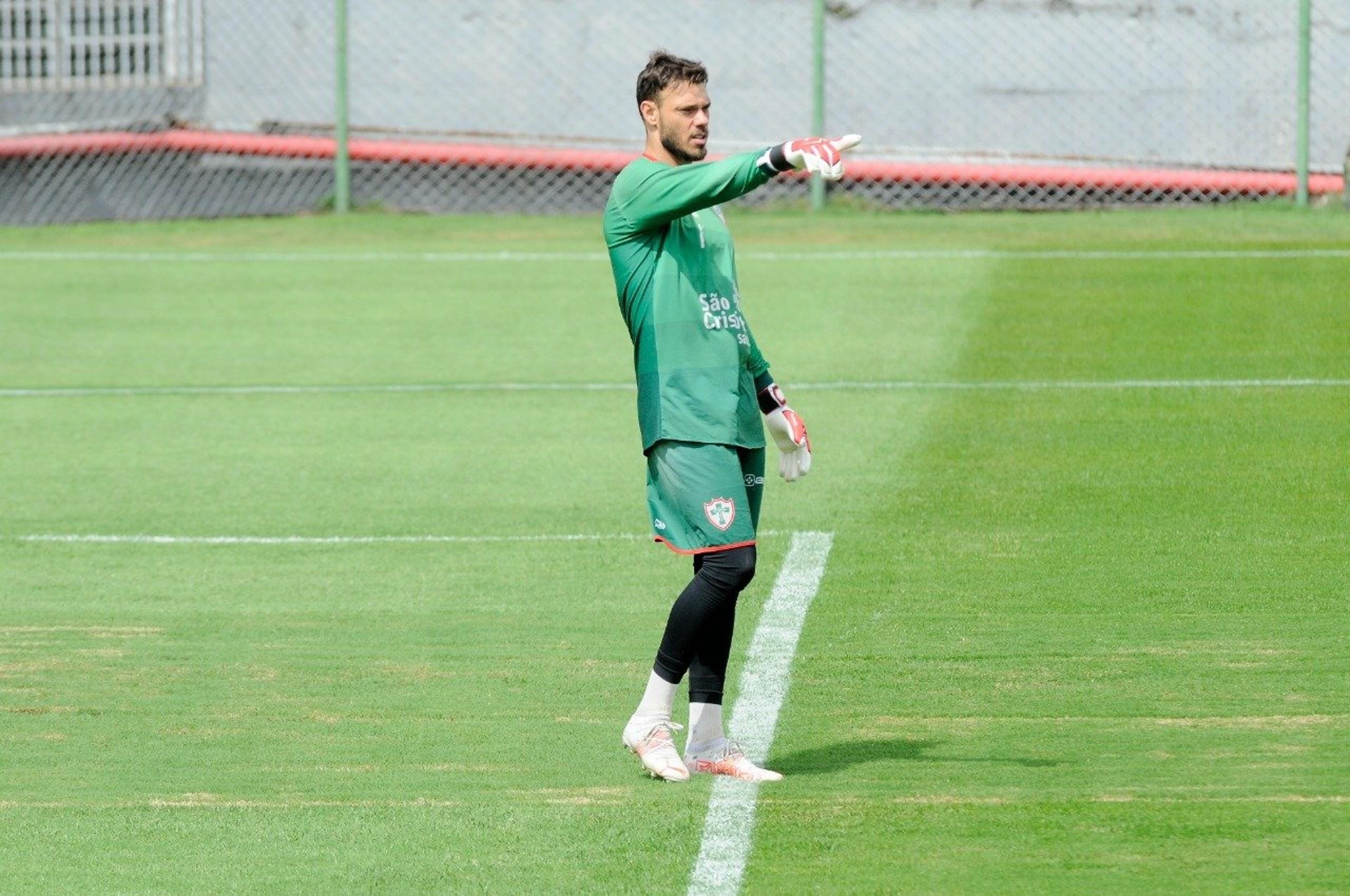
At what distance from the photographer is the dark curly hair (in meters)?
5.78

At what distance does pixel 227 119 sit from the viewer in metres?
19.6

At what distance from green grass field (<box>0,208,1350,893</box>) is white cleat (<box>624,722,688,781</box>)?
5 centimetres

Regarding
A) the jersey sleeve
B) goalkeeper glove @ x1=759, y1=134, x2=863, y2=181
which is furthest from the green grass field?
goalkeeper glove @ x1=759, y1=134, x2=863, y2=181

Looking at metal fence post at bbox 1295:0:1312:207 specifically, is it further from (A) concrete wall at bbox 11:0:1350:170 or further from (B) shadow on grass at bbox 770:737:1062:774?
(B) shadow on grass at bbox 770:737:1062:774

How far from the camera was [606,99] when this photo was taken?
61.8 feet

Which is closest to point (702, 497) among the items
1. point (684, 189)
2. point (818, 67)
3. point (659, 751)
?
point (659, 751)

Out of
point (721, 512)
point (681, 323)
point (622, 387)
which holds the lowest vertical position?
point (622, 387)

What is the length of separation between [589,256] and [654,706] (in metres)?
10.8

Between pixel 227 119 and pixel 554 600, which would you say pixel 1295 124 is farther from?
pixel 554 600

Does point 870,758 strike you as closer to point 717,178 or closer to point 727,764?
point 727,764

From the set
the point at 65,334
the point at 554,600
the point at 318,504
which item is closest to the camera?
the point at 554,600

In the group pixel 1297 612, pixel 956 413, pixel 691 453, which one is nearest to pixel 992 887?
pixel 691 453

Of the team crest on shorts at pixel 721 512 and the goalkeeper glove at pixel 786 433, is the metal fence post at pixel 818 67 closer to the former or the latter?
the goalkeeper glove at pixel 786 433

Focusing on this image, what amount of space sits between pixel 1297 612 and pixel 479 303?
819cm
